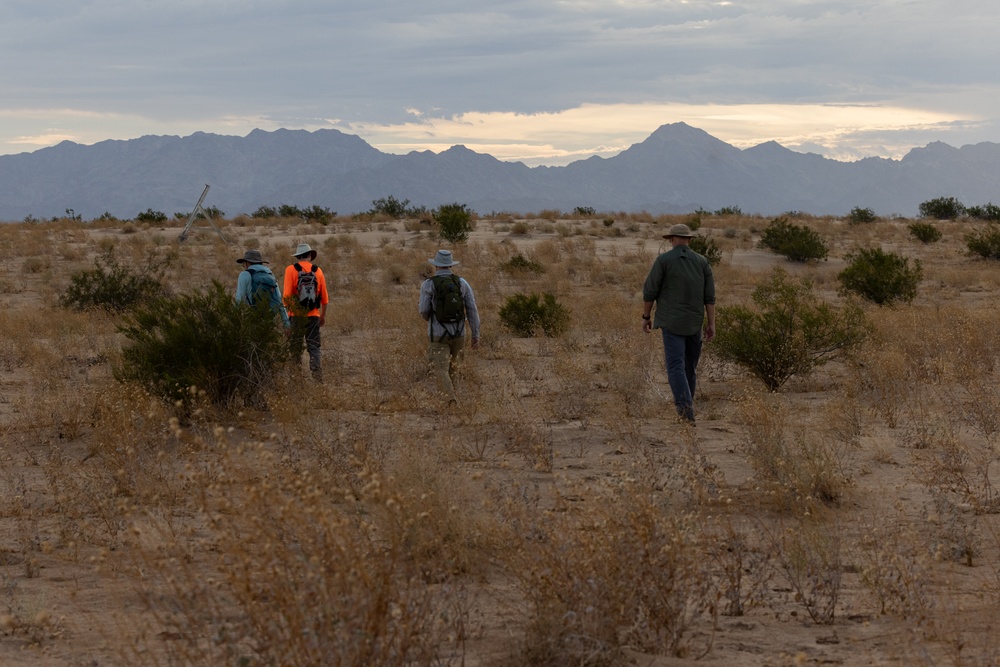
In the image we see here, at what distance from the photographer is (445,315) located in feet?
29.6

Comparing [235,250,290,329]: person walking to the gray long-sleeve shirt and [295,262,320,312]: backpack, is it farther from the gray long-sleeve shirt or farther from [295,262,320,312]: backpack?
the gray long-sleeve shirt

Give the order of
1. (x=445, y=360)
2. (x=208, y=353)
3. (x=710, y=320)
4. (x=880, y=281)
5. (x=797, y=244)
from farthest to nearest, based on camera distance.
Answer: (x=797, y=244)
(x=880, y=281)
(x=445, y=360)
(x=208, y=353)
(x=710, y=320)

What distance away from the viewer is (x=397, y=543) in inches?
155

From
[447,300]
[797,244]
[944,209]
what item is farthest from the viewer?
[944,209]

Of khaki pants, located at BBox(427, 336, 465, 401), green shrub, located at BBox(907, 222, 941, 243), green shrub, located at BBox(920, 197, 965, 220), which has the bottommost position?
khaki pants, located at BBox(427, 336, 465, 401)

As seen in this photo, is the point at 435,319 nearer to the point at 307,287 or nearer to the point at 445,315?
the point at 445,315

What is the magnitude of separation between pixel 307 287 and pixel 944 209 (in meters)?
42.8

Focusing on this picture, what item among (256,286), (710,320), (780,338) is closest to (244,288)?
(256,286)

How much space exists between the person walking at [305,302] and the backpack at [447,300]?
1690 millimetres

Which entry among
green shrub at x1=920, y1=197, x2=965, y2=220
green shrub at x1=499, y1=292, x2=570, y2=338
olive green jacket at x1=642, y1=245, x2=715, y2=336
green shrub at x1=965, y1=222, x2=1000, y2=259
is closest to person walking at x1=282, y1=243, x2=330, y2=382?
olive green jacket at x1=642, y1=245, x2=715, y2=336

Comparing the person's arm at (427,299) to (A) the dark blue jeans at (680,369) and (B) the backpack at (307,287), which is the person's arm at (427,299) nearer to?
(B) the backpack at (307,287)

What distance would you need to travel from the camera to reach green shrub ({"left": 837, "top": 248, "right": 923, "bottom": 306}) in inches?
680

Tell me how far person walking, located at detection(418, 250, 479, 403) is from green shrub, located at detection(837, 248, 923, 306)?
10.6 metres

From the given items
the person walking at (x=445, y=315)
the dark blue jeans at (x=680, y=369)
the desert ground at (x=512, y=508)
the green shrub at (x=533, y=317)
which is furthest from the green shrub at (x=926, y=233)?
the person walking at (x=445, y=315)
